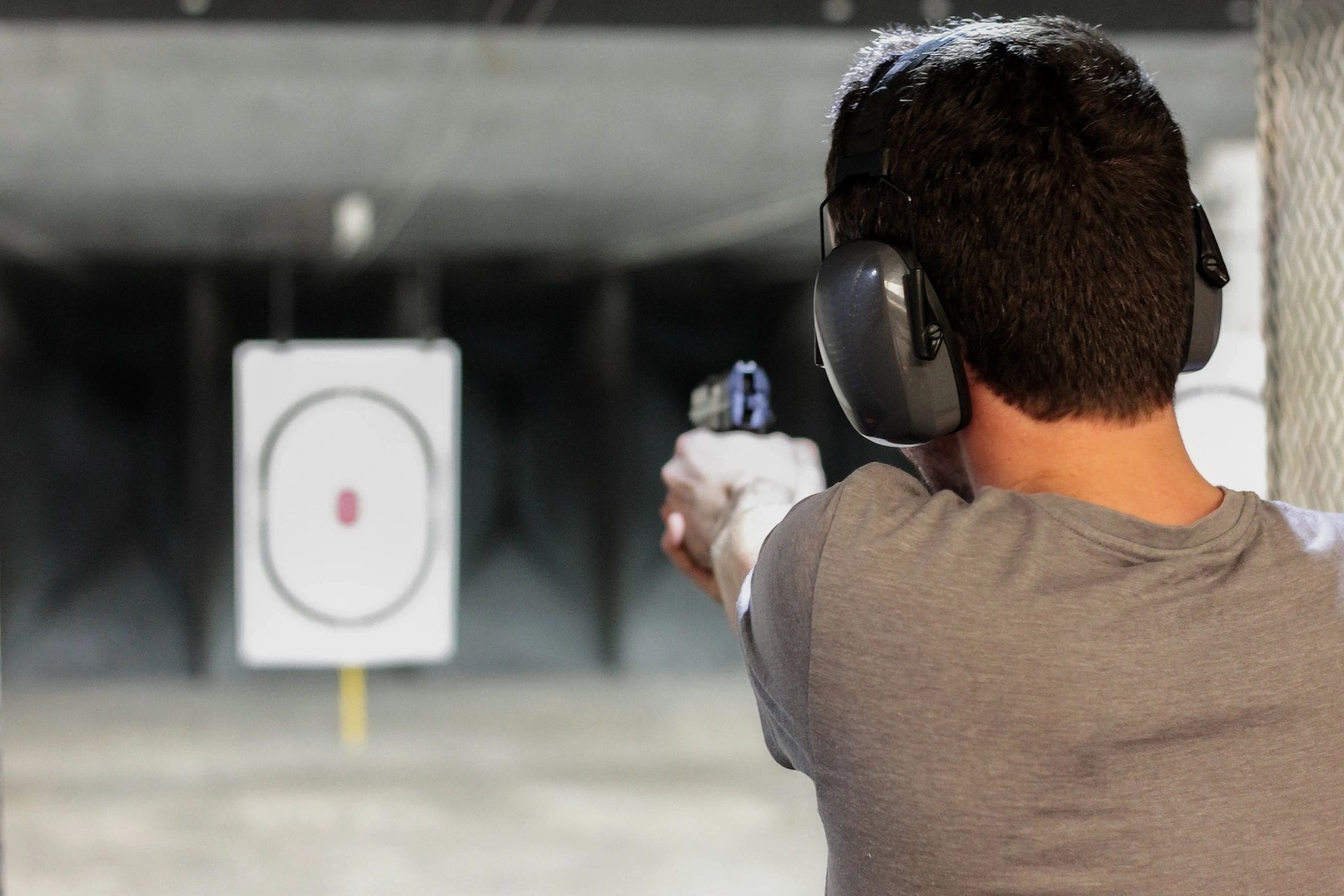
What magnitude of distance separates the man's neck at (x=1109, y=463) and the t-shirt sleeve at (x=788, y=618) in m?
0.09

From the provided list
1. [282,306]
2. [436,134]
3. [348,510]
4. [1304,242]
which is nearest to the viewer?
[1304,242]

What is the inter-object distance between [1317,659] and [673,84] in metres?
4.41

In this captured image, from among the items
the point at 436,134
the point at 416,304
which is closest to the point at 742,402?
the point at 436,134

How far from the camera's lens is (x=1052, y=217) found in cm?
55

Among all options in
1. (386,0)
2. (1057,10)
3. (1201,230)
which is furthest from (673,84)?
(1201,230)

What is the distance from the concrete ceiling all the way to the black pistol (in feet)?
12.2

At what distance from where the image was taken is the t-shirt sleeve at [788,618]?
0.54 meters

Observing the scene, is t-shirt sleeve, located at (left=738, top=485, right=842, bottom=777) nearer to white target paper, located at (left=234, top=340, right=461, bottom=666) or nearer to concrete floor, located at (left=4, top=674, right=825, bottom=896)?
concrete floor, located at (left=4, top=674, right=825, bottom=896)

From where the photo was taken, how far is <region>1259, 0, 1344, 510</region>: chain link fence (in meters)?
1.11

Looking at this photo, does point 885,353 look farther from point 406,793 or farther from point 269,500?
point 269,500

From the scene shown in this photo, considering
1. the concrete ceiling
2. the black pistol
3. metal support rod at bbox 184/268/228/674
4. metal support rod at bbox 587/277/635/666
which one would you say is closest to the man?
the black pistol

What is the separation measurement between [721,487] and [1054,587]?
0.39 meters

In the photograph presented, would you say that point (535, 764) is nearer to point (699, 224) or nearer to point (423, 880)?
point (423, 880)

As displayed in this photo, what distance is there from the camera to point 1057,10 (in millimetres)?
3660
